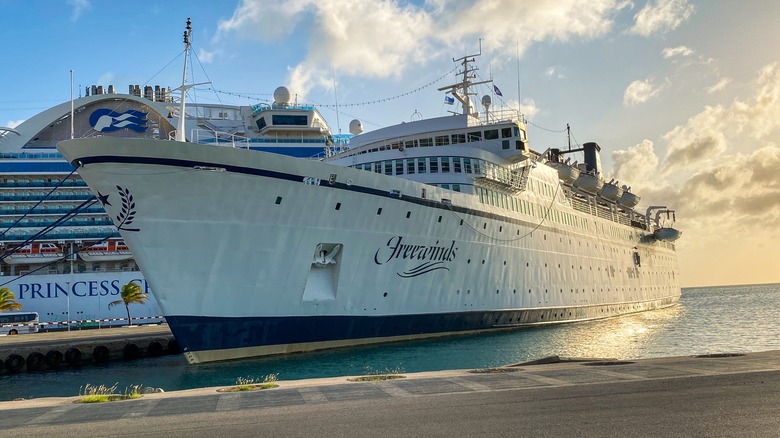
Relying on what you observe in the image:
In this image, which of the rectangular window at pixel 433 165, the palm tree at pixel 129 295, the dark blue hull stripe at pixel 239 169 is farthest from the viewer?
the palm tree at pixel 129 295

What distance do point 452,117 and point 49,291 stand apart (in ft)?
111

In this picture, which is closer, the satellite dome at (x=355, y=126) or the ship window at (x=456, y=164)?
the ship window at (x=456, y=164)

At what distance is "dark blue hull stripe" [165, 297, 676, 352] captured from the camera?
19.3m

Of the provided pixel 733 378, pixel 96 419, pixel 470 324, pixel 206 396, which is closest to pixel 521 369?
pixel 733 378

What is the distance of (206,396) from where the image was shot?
1149 centimetres

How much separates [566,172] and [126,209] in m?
34.7

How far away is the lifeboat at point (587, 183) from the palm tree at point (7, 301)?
146 feet

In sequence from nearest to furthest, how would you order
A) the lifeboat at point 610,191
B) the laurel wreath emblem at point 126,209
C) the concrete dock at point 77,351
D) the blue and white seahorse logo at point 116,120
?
the laurel wreath emblem at point 126,209 → the concrete dock at point 77,351 → the lifeboat at point 610,191 → the blue and white seahorse logo at point 116,120

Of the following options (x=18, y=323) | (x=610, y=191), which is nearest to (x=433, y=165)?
(x=610, y=191)

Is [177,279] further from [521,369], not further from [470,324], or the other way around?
[470,324]

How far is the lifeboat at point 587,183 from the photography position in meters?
48.8

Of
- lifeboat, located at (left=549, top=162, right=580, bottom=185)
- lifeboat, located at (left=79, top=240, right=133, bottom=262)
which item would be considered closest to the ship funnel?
lifeboat, located at (left=549, top=162, right=580, bottom=185)

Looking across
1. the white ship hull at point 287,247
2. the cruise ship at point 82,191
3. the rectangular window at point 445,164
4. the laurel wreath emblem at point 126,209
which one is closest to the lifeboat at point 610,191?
the cruise ship at point 82,191

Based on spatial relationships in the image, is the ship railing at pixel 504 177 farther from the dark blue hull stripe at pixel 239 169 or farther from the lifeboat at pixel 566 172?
the lifeboat at pixel 566 172
